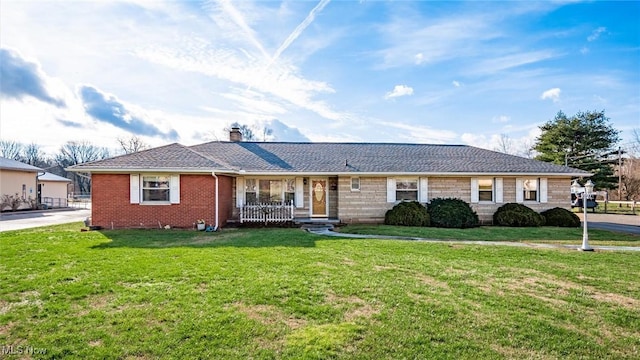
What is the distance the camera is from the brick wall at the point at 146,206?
13.5 m

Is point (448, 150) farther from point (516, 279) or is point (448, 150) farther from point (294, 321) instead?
point (294, 321)

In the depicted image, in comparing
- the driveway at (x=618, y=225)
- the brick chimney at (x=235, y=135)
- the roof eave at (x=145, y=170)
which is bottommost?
the driveway at (x=618, y=225)

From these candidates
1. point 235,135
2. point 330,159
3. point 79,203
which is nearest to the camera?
point 330,159

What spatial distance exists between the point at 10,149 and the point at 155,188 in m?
72.7

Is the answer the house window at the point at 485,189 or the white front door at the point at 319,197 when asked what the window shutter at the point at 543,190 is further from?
the white front door at the point at 319,197

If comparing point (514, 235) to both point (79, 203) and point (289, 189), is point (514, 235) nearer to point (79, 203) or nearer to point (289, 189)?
point (289, 189)

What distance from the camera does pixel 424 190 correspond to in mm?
16531

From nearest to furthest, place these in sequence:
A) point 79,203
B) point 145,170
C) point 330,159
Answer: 1. point 145,170
2. point 330,159
3. point 79,203

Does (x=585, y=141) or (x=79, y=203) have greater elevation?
(x=585, y=141)

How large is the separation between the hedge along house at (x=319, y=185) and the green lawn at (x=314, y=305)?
5453mm

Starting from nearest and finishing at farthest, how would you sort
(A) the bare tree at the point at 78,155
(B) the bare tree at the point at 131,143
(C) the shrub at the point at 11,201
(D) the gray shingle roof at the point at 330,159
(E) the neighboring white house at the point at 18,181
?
(D) the gray shingle roof at the point at 330,159 < (C) the shrub at the point at 11,201 < (E) the neighboring white house at the point at 18,181 < (B) the bare tree at the point at 131,143 < (A) the bare tree at the point at 78,155

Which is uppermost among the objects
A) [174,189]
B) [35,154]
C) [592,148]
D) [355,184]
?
[35,154]

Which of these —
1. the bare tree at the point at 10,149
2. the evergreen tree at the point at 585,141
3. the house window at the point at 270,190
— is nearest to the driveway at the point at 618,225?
the house window at the point at 270,190

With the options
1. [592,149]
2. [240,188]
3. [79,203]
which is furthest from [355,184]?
[79,203]
